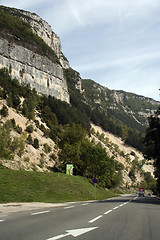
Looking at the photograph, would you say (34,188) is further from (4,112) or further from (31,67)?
(31,67)

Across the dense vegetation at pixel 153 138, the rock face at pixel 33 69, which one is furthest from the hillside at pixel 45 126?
the dense vegetation at pixel 153 138

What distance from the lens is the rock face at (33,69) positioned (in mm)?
91125

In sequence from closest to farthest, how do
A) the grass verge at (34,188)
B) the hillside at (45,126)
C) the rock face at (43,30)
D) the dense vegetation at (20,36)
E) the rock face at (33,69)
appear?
the grass verge at (34,188)
the hillside at (45,126)
the rock face at (33,69)
the dense vegetation at (20,36)
the rock face at (43,30)

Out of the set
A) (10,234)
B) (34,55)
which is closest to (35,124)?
(34,55)

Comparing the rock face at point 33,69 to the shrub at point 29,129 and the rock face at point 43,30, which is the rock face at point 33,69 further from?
the rock face at point 43,30

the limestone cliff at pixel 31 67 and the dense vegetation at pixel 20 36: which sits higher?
the dense vegetation at pixel 20 36

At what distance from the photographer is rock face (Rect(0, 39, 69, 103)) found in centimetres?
9112

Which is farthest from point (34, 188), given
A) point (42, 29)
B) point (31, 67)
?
point (42, 29)

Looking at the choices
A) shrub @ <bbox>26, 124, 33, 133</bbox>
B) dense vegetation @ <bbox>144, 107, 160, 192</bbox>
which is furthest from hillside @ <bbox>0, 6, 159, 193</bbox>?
dense vegetation @ <bbox>144, 107, 160, 192</bbox>

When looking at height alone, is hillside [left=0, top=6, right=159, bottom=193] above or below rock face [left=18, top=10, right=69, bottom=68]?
below

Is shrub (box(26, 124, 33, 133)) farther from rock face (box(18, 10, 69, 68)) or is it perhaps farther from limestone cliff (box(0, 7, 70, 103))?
rock face (box(18, 10, 69, 68))

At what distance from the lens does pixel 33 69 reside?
4006 inches

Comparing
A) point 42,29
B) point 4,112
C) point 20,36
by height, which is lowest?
point 4,112

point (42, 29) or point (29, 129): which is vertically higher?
point (42, 29)
